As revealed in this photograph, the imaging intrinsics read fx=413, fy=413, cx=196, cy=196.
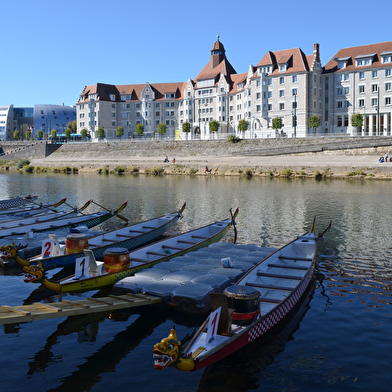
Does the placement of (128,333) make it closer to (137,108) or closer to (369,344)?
(369,344)

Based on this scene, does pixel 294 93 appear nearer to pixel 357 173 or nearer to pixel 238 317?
pixel 357 173

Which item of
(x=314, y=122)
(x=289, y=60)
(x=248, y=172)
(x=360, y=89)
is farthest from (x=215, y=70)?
(x=248, y=172)

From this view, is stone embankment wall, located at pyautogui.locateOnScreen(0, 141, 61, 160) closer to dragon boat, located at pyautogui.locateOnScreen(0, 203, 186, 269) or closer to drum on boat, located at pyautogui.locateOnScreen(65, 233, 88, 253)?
dragon boat, located at pyautogui.locateOnScreen(0, 203, 186, 269)

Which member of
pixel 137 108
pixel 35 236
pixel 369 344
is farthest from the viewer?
pixel 137 108

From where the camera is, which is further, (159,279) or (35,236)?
(35,236)

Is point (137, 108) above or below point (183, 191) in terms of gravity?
above

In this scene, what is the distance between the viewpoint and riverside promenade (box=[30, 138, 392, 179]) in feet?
216

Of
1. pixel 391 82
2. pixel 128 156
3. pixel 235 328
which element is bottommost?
pixel 235 328

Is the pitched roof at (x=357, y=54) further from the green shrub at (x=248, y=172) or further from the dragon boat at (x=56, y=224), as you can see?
the dragon boat at (x=56, y=224)

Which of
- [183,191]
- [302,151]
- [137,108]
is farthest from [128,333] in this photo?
[137,108]

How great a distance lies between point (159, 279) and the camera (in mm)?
14648

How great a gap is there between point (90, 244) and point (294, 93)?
262 feet

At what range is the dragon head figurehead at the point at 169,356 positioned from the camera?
27.1 feet

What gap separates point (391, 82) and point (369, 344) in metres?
84.4
